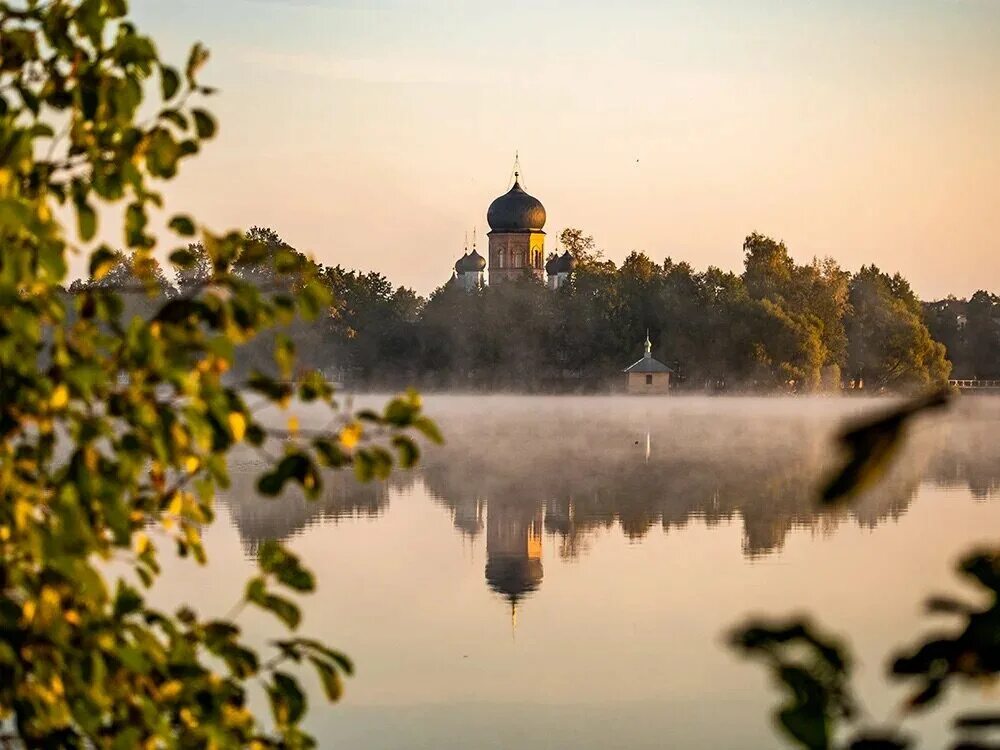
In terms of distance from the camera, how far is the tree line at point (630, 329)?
6694 cm

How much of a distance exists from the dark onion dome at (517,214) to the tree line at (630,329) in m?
27.3

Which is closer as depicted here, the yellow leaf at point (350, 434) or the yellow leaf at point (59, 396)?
the yellow leaf at point (59, 396)

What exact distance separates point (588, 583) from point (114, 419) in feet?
37.1

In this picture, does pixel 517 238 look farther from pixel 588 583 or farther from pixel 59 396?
pixel 59 396

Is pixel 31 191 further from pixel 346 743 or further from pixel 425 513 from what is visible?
pixel 425 513

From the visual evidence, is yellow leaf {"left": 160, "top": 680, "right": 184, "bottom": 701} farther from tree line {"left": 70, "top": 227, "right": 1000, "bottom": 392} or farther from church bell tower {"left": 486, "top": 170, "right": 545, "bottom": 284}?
church bell tower {"left": 486, "top": 170, "right": 545, "bottom": 284}

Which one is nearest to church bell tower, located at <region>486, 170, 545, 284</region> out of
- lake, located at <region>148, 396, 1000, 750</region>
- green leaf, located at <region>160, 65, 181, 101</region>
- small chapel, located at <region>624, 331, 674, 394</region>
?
small chapel, located at <region>624, 331, 674, 394</region>

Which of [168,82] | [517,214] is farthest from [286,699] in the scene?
[517,214]

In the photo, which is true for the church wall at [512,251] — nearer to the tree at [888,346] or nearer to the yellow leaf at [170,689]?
the tree at [888,346]

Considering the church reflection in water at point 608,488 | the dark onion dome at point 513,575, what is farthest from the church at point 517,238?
the dark onion dome at point 513,575

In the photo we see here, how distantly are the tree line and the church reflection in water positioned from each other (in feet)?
79.6

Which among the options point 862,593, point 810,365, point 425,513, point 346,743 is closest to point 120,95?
point 346,743

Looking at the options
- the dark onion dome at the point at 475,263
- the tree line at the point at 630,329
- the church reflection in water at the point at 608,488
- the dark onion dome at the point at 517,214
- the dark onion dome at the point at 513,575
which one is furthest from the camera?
the dark onion dome at the point at 475,263

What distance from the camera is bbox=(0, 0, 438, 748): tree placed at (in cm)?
259
